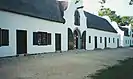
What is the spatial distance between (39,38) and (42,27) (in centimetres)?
115

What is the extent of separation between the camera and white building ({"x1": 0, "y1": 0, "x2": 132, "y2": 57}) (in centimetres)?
1964

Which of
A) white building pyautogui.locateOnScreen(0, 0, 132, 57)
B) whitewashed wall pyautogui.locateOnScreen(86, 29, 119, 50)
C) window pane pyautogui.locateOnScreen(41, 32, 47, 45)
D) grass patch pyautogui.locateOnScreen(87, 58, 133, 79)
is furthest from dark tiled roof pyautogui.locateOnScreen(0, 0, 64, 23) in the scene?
whitewashed wall pyautogui.locateOnScreen(86, 29, 119, 50)

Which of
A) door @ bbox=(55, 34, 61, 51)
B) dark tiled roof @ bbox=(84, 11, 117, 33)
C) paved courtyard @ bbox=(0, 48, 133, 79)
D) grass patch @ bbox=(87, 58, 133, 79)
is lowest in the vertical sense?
grass patch @ bbox=(87, 58, 133, 79)

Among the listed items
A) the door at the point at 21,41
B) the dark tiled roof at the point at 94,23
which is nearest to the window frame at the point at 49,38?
the door at the point at 21,41

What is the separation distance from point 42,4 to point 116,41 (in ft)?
108

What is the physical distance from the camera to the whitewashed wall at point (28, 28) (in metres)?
19.3

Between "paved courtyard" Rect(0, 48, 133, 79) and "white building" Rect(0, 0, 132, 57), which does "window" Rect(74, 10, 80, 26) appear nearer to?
"white building" Rect(0, 0, 132, 57)

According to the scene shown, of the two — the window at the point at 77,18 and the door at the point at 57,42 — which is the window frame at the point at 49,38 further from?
the window at the point at 77,18

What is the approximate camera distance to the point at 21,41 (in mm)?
21750

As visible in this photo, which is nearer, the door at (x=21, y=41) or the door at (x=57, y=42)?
the door at (x=21, y=41)

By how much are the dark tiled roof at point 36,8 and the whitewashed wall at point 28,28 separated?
0.39 m

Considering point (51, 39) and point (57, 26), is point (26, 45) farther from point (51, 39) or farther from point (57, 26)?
point (57, 26)

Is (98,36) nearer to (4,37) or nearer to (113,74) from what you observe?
(4,37)

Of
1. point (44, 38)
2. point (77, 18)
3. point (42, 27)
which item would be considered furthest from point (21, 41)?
point (77, 18)
